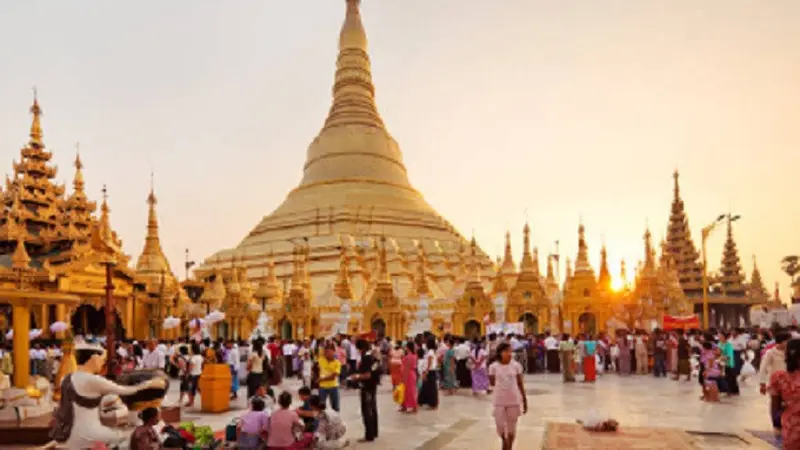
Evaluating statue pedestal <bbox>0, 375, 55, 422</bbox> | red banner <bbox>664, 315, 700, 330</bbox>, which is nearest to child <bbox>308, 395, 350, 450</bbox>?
statue pedestal <bbox>0, 375, 55, 422</bbox>

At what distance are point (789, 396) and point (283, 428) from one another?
5187mm

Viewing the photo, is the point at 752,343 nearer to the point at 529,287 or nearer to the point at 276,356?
the point at 529,287

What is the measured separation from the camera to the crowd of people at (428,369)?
8.25m

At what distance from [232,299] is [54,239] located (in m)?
9.43

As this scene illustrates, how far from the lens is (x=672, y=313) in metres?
41.2

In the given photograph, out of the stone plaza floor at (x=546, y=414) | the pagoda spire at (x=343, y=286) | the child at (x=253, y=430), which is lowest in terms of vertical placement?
the stone plaza floor at (x=546, y=414)

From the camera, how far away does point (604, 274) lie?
39188 millimetres

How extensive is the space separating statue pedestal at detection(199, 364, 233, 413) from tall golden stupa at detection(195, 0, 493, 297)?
27.3 m

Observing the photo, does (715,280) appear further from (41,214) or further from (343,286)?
(41,214)

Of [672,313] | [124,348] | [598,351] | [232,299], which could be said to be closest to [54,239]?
[232,299]

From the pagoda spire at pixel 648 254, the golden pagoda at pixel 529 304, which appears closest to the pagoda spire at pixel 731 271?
the pagoda spire at pixel 648 254

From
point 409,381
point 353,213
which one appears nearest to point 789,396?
point 409,381

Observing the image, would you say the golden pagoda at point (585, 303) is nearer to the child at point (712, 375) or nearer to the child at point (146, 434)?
the child at point (712, 375)

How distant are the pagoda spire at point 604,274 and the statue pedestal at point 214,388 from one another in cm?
2811
